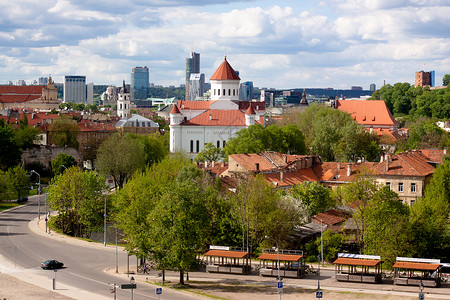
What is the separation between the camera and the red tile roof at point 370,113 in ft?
554

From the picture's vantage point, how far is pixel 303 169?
91.0m

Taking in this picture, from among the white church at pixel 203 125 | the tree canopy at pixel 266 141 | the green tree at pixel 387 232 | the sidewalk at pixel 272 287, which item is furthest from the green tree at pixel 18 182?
the green tree at pixel 387 232

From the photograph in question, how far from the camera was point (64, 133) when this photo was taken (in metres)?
140

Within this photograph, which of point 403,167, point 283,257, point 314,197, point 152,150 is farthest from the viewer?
point 152,150

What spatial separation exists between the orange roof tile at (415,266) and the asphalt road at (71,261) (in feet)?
47.5

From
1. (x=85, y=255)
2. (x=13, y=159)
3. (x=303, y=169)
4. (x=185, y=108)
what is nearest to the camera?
(x=85, y=255)

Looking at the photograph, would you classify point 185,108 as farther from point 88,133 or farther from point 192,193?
point 192,193

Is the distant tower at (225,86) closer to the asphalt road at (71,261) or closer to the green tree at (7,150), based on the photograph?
the green tree at (7,150)

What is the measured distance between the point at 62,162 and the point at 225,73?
42.7 metres

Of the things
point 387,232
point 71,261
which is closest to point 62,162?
point 71,261

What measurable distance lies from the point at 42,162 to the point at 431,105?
112284 mm

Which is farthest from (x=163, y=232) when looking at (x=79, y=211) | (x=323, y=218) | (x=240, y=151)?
(x=240, y=151)

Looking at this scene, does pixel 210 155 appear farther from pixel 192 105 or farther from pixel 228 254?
pixel 228 254

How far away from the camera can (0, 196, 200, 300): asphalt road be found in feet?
162
